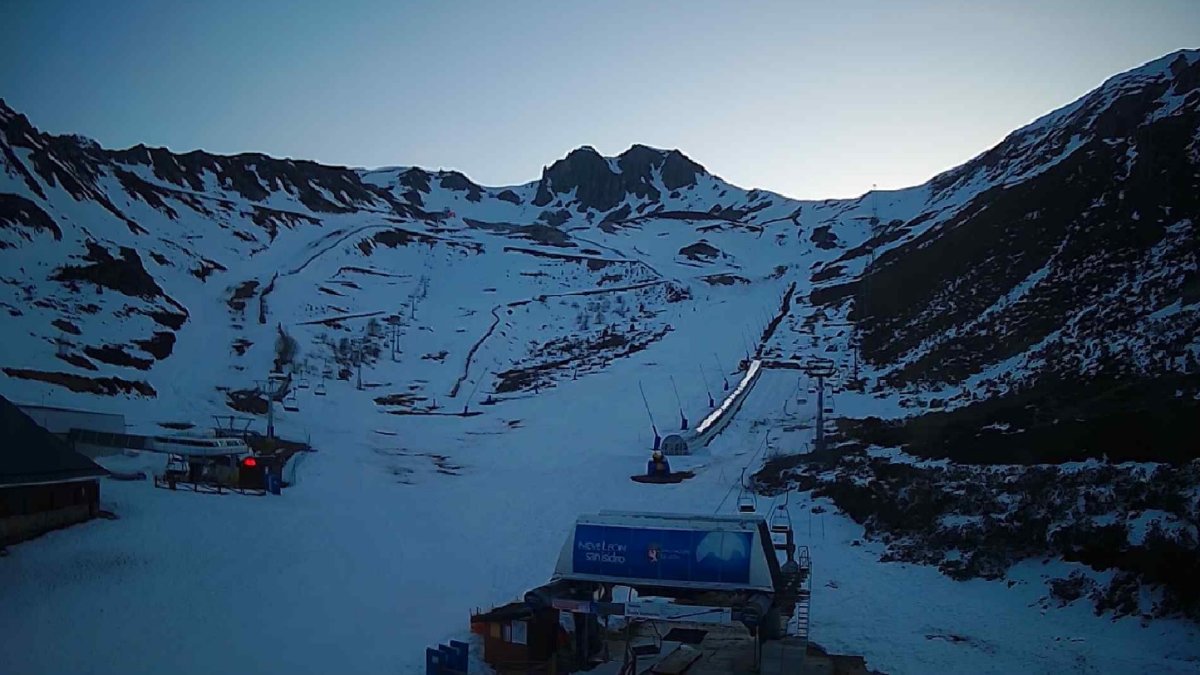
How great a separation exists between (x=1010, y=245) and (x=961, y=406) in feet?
84.5

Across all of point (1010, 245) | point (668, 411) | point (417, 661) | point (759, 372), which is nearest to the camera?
point (417, 661)

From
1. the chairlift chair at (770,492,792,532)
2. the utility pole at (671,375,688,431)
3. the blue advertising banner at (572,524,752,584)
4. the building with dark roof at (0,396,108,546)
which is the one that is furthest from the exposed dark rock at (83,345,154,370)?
the blue advertising banner at (572,524,752,584)

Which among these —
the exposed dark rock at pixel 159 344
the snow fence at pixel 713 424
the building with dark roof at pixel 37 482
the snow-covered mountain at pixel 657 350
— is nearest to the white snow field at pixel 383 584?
the snow-covered mountain at pixel 657 350

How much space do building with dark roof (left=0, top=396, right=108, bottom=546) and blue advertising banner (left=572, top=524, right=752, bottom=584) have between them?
13.0m

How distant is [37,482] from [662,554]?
48.2 feet

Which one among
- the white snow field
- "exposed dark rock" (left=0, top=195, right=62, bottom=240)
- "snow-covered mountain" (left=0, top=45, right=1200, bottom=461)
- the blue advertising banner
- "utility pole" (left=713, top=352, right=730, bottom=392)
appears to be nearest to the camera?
the blue advertising banner

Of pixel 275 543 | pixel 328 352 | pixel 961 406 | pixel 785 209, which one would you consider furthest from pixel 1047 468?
pixel 785 209

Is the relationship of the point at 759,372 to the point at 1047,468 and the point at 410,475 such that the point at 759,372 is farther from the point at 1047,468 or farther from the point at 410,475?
the point at 1047,468

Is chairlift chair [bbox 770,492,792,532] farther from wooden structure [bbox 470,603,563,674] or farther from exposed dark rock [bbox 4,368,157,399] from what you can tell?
exposed dark rock [bbox 4,368,157,399]

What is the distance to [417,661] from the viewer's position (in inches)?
620

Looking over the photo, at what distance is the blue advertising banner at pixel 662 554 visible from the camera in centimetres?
1452

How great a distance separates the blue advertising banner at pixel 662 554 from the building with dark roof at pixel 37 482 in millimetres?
13005

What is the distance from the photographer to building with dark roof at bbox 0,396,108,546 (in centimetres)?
1985

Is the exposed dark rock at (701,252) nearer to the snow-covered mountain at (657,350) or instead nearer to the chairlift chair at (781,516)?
the snow-covered mountain at (657,350)
